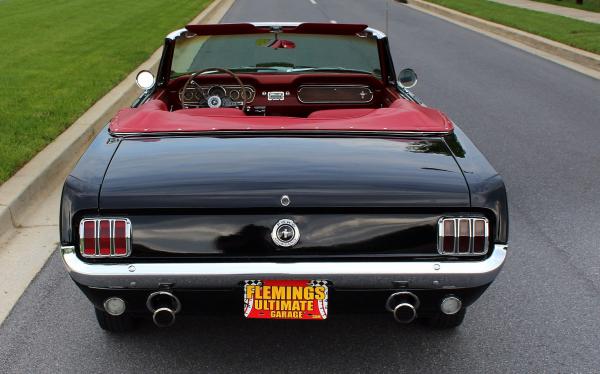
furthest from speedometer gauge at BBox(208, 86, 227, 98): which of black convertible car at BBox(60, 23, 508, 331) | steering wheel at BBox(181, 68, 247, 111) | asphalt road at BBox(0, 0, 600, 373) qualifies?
black convertible car at BBox(60, 23, 508, 331)

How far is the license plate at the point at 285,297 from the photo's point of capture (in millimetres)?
3135

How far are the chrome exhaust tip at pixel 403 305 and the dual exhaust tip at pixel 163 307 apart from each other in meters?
0.86

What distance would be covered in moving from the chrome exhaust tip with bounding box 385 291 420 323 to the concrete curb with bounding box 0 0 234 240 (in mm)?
3191

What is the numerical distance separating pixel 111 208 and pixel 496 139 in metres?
6.05

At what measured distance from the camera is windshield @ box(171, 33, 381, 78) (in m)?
5.13

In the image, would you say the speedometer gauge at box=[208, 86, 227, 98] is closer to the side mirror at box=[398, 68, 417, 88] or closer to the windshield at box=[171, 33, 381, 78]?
the windshield at box=[171, 33, 381, 78]

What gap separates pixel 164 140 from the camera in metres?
3.72

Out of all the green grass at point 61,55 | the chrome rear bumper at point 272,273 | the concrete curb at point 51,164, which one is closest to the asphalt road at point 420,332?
the chrome rear bumper at point 272,273

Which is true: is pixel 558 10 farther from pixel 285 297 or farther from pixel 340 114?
pixel 285 297


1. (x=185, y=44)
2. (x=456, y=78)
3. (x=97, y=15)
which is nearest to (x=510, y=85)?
(x=456, y=78)

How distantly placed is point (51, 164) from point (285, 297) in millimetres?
4117

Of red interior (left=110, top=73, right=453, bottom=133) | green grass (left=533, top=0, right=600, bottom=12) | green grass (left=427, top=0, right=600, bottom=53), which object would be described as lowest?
green grass (left=533, top=0, right=600, bottom=12)

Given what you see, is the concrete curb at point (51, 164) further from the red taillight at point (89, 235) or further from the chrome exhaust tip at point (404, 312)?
the chrome exhaust tip at point (404, 312)

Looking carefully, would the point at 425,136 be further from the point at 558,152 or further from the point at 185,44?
the point at 558,152
